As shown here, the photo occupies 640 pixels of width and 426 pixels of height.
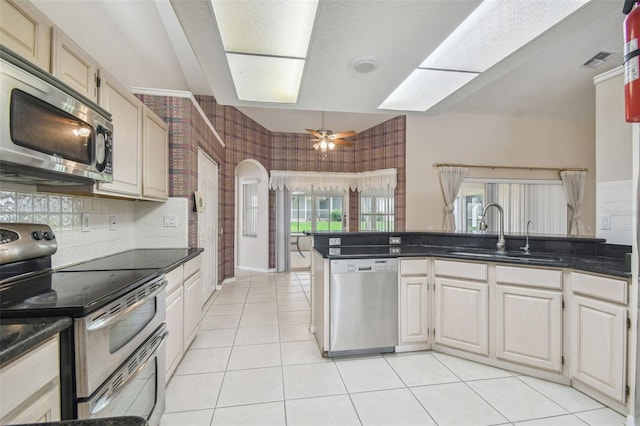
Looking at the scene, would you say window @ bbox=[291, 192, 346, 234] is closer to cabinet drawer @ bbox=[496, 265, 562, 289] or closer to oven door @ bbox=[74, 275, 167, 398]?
cabinet drawer @ bbox=[496, 265, 562, 289]

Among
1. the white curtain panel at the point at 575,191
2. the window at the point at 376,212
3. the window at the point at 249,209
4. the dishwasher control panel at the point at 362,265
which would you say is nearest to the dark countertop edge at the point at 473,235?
the dishwasher control panel at the point at 362,265

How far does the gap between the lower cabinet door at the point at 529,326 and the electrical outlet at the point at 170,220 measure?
3.06 metres

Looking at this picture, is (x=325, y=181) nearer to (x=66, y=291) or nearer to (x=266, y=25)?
(x=266, y=25)

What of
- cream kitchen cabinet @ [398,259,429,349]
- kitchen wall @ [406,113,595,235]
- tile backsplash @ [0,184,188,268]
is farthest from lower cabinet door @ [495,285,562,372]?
tile backsplash @ [0,184,188,268]

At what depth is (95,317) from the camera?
3.52 ft

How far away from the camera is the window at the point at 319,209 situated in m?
6.75

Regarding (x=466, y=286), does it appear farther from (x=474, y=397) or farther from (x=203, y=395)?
(x=203, y=395)

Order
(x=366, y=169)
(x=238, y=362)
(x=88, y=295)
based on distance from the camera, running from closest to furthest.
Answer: (x=88, y=295), (x=238, y=362), (x=366, y=169)

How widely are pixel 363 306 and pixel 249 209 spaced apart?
4365mm

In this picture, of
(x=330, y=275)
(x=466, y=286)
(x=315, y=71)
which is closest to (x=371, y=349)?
(x=330, y=275)

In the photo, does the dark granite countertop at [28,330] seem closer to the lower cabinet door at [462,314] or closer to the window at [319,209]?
the lower cabinet door at [462,314]

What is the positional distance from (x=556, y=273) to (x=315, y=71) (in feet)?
8.32

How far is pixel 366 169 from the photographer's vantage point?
6.13m

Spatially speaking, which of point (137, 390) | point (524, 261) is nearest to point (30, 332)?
point (137, 390)
